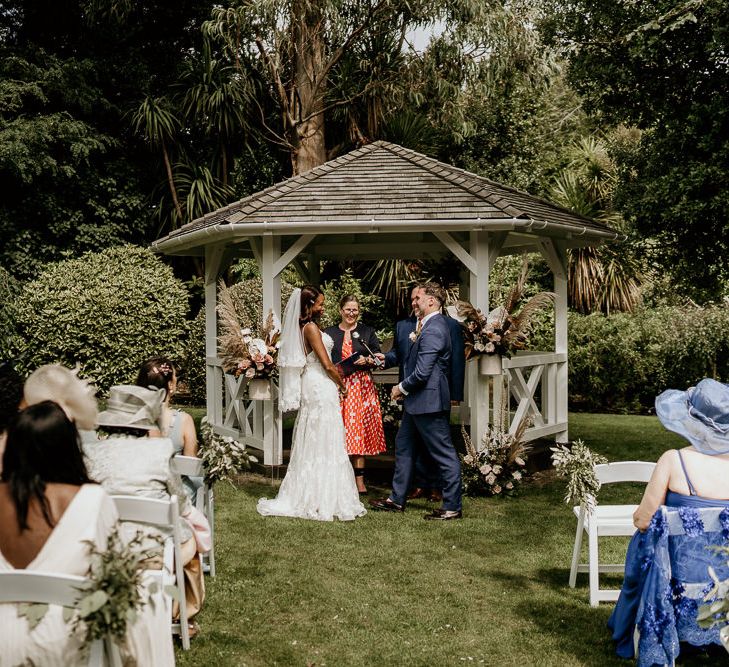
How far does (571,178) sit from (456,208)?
11683 millimetres

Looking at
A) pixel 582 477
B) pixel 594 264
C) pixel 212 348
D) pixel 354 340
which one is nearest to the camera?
pixel 582 477

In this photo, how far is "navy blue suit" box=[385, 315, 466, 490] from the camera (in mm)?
8484

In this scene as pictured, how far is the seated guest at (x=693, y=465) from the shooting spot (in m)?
4.44

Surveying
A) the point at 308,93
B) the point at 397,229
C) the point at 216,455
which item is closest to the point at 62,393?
the point at 216,455

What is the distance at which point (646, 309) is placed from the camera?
1858 cm

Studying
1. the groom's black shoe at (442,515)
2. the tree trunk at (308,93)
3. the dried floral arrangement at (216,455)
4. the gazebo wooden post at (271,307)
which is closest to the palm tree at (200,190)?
the tree trunk at (308,93)

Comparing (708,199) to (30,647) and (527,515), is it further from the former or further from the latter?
(30,647)

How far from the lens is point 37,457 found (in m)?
3.32

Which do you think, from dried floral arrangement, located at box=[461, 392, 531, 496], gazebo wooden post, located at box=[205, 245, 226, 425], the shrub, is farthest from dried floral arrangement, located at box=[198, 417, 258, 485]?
the shrub

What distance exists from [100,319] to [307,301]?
9.20 meters

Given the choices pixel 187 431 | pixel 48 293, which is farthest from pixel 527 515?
pixel 48 293

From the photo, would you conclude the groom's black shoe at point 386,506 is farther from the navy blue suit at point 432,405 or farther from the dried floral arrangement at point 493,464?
the dried floral arrangement at point 493,464

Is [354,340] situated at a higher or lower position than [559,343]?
higher

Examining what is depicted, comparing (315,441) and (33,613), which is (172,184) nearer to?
(315,441)
